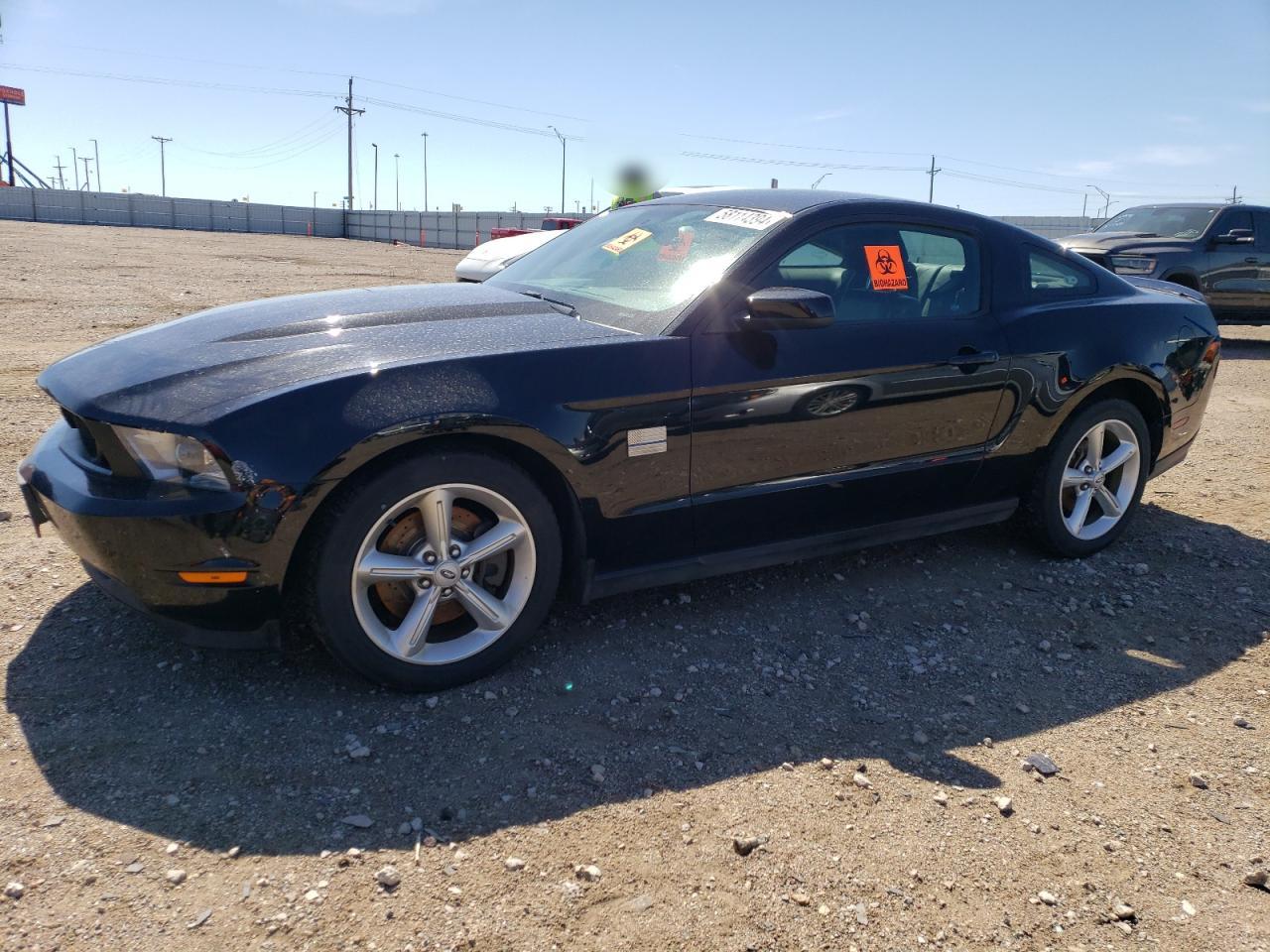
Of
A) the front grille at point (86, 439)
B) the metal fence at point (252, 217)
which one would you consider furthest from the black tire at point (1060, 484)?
the metal fence at point (252, 217)

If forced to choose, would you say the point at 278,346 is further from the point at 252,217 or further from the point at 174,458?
the point at 252,217

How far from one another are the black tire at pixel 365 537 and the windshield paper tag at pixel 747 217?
4.43 feet

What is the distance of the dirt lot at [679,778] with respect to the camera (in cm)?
209

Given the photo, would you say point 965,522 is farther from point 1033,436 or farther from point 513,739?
point 513,739

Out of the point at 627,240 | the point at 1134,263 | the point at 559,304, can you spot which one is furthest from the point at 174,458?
the point at 1134,263

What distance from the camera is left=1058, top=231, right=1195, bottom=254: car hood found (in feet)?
36.8

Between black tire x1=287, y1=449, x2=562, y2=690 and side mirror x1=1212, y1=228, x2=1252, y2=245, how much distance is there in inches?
449

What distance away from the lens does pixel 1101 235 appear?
11.9 meters

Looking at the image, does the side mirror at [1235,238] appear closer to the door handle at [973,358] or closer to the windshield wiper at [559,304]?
the door handle at [973,358]

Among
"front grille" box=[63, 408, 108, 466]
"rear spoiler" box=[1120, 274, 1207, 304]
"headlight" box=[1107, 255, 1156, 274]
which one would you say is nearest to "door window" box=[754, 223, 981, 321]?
"rear spoiler" box=[1120, 274, 1207, 304]

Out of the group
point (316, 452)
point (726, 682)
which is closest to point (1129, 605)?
point (726, 682)

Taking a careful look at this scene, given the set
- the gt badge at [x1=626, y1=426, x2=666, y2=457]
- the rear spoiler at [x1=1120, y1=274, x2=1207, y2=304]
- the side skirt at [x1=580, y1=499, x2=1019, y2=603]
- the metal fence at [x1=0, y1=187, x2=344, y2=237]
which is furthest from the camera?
the metal fence at [x1=0, y1=187, x2=344, y2=237]

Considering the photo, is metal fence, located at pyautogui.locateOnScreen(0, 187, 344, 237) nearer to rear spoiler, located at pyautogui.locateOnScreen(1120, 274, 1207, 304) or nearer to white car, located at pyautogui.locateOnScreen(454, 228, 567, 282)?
white car, located at pyautogui.locateOnScreen(454, 228, 567, 282)

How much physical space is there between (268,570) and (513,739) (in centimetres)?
83
